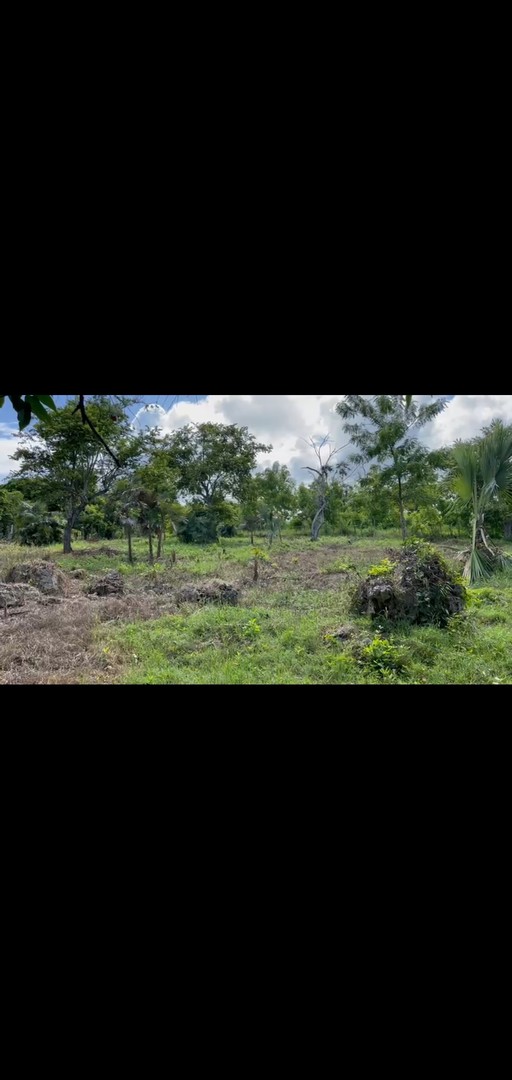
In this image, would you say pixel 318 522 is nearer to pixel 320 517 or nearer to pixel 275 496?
pixel 320 517

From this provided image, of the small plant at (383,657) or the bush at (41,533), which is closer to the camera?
the small plant at (383,657)

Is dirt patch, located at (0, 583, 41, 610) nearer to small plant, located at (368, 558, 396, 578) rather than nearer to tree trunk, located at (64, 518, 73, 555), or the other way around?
tree trunk, located at (64, 518, 73, 555)

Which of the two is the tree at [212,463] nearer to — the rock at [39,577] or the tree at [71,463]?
the tree at [71,463]

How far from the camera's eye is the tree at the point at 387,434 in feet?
12.8

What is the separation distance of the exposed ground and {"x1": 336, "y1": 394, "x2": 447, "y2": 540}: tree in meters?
0.95

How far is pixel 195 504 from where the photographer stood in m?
4.59

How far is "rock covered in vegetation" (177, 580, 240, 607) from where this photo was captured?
13.3 ft

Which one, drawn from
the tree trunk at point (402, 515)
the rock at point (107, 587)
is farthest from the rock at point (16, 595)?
the tree trunk at point (402, 515)

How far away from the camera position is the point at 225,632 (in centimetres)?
344

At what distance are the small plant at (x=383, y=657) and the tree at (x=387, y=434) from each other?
6.13 ft

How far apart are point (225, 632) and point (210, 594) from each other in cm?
75

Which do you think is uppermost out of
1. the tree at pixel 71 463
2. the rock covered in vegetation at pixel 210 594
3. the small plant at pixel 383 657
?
the tree at pixel 71 463
